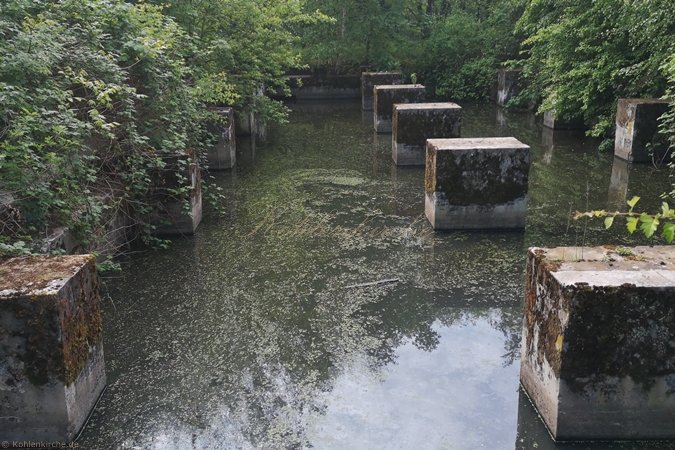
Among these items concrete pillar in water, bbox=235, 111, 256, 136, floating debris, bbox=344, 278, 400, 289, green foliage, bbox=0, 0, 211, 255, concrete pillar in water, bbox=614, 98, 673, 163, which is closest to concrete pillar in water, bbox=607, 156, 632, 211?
concrete pillar in water, bbox=614, 98, 673, 163

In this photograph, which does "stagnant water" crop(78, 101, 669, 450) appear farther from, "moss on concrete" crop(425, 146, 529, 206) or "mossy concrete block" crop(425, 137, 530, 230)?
"moss on concrete" crop(425, 146, 529, 206)

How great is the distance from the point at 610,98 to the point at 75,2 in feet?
32.4

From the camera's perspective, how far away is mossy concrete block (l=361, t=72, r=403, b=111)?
61.5 ft

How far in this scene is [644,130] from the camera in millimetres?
10398

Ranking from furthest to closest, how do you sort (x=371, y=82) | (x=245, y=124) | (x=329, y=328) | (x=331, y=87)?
1. (x=331, y=87)
2. (x=371, y=82)
3. (x=245, y=124)
4. (x=329, y=328)

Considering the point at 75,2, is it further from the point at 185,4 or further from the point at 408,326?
the point at 408,326

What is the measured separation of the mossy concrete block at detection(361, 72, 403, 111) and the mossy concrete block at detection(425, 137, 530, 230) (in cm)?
1176

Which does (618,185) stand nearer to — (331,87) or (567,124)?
(567,124)

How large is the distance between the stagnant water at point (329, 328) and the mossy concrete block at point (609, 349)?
0.18 metres

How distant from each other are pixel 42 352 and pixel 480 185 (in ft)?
16.4

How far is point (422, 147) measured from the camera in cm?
1101

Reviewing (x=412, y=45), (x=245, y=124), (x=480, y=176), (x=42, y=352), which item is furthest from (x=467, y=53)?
(x=42, y=352)

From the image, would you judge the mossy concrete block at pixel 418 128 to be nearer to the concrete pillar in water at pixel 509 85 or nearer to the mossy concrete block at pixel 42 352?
the mossy concrete block at pixel 42 352

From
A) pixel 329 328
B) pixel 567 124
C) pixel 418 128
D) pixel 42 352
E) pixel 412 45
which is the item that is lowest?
pixel 329 328
